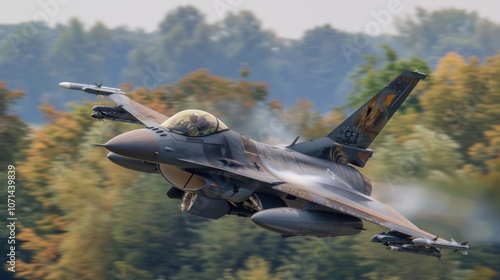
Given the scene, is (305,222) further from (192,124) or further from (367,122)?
(367,122)

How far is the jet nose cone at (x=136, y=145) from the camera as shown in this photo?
3005 centimetres

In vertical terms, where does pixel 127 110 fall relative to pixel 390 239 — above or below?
above

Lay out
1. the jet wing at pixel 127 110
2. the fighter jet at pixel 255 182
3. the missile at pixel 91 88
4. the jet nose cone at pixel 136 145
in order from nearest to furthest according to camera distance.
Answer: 1. the jet nose cone at pixel 136 145
2. the fighter jet at pixel 255 182
3. the jet wing at pixel 127 110
4. the missile at pixel 91 88

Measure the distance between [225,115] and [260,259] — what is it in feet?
33.4

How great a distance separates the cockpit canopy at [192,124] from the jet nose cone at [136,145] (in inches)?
39.0

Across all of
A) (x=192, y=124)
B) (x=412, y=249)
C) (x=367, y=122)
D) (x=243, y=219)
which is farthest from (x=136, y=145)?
(x=243, y=219)

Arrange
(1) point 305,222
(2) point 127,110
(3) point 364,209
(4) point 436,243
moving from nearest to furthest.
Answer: (4) point 436,243 → (1) point 305,222 → (3) point 364,209 → (2) point 127,110

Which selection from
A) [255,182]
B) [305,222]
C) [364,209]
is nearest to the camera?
[305,222]

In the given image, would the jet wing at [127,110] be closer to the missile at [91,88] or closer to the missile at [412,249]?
the missile at [91,88]

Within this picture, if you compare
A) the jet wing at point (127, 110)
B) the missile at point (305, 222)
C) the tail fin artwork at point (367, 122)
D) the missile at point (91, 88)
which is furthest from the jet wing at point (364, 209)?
the missile at point (91, 88)

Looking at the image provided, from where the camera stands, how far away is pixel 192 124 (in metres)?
31.8

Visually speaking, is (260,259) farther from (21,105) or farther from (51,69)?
(51,69)

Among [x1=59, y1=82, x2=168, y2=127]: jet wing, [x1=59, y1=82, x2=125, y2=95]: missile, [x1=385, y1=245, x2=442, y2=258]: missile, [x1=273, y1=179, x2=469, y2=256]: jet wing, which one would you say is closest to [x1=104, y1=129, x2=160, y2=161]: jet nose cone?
[x1=273, y1=179, x2=469, y2=256]: jet wing

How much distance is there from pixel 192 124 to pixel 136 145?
2.07m
